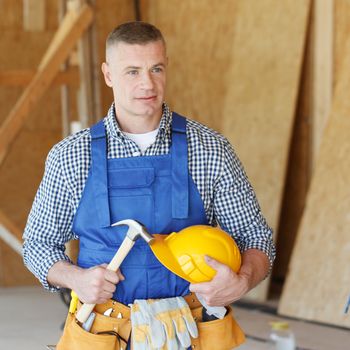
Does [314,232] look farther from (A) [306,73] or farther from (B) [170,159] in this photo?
(B) [170,159]

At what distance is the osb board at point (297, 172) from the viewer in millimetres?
7477

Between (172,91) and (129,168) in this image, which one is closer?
(129,168)

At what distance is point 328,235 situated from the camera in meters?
6.75

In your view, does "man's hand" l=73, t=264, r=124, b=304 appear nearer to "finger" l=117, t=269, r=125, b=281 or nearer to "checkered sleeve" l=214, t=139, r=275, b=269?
"finger" l=117, t=269, r=125, b=281

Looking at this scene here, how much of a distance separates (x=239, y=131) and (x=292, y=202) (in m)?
0.79

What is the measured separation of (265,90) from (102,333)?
16.4ft

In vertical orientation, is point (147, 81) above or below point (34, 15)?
below

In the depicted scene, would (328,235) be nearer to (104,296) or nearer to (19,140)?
(19,140)

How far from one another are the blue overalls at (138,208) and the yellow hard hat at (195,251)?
14 centimetres

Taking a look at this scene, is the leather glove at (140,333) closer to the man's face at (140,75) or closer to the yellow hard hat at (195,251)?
the yellow hard hat at (195,251)

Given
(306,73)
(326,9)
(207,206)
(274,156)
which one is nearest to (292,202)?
(274,156)

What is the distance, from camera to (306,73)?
7469 millimetres

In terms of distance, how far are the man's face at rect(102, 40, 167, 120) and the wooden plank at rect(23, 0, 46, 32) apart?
5990 mm

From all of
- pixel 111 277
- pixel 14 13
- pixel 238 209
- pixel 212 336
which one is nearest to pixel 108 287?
pixel 111 277
